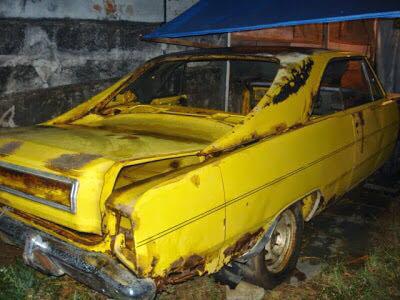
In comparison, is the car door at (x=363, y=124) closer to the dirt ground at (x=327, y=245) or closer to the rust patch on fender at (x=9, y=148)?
the dirt ground at (x=327, y=245)

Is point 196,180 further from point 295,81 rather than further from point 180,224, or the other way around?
point 295,81

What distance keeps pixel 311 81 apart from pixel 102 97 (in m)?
1.81

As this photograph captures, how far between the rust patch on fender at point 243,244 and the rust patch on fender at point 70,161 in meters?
0.96

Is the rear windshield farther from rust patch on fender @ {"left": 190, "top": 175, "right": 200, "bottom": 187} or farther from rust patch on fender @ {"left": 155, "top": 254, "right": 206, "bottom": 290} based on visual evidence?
rust patch on fender @ {"left": 155, "top": 254, "right": 206, "bottom": 290}

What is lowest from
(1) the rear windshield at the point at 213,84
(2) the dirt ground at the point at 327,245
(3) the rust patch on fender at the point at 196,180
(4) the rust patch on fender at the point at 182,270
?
(2) the dirt ground at the point at 327,245

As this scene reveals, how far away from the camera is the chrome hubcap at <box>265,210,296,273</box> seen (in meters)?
3.10

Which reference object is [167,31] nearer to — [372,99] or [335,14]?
[335,14]

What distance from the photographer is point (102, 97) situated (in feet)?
12.1

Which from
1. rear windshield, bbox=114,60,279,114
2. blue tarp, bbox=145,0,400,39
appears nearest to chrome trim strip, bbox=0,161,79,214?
rear windshield, bbox=114,60,279,114

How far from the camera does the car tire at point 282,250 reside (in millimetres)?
3010

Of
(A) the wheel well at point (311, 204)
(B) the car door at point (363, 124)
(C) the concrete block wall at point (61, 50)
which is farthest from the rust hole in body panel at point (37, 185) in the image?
(B) the car door at point (363, 124)

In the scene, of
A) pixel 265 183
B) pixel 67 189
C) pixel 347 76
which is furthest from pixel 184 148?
pixel 347 76

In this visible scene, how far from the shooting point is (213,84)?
7.35 m

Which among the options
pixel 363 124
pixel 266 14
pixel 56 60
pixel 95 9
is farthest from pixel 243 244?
pixel 95 9
